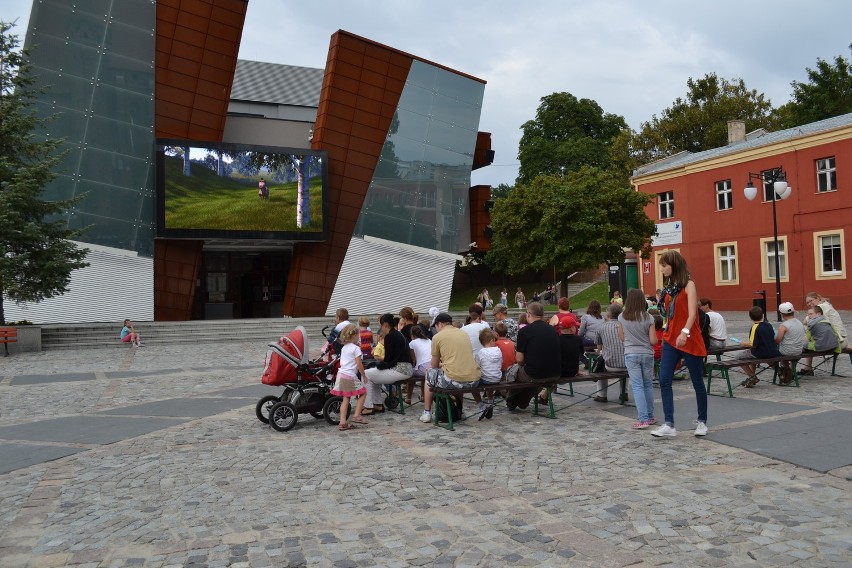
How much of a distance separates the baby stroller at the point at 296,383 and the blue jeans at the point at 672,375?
4001 mm

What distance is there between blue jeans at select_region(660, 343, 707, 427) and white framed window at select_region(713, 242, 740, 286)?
29.1m

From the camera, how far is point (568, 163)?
54656 millimetres

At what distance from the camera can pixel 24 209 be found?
2230 centimetres

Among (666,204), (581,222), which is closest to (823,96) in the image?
(666,204)

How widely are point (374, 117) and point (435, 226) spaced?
20.0 feet

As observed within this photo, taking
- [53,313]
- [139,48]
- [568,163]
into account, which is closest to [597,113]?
Answer: [568,163]

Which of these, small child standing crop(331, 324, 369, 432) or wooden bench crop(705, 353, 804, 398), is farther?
wooden bench crop(705, 353, 804, 398)

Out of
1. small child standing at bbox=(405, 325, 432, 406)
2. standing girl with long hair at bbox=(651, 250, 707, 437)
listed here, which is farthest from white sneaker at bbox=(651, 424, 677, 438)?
small child standing at bbox=(405, 325, 432, 406)

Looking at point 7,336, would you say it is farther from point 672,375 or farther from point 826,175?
point 826,175

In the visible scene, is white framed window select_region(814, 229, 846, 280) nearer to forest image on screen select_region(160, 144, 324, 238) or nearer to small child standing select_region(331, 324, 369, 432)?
forest image on screen select_region(160, 144, 324, 238)

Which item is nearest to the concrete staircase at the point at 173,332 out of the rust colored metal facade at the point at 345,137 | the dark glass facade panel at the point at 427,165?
the rust colored metal facade at the point at 345,137

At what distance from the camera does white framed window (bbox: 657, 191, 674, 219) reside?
38125 millimetres

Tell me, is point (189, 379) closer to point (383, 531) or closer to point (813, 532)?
point (383, 531)

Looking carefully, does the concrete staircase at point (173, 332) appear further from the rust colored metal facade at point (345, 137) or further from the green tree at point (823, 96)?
the green tree at point (823, 96)
